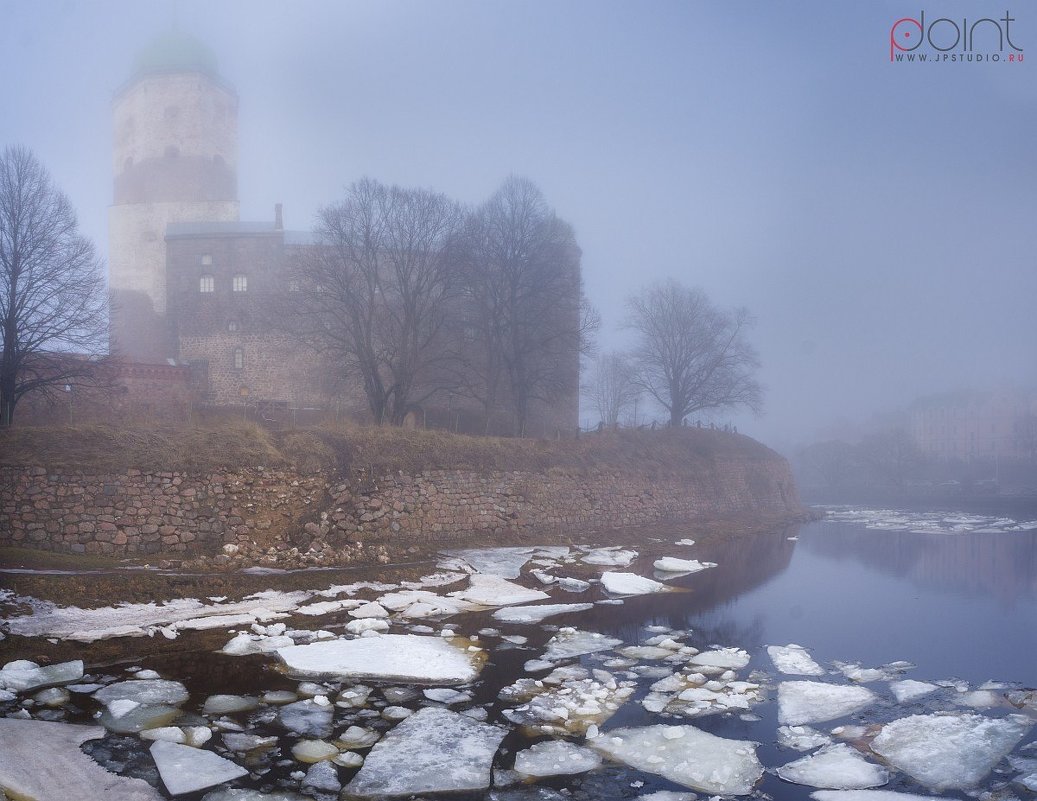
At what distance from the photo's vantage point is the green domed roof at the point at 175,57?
175ft

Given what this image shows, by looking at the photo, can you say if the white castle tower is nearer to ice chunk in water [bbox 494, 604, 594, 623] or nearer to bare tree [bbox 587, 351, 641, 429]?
bare tree [bbox 587, 351, 641, 429]

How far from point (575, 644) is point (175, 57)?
55466mm

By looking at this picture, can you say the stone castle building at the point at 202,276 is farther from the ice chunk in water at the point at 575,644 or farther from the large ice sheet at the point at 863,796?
the large ice sheet at the point at 863,796

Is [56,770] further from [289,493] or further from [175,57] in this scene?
[175,57]

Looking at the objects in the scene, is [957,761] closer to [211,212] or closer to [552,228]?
[552,228]

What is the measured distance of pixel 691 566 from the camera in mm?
21672

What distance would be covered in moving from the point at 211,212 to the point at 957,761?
5303 cm

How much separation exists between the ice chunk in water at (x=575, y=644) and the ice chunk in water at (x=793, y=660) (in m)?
2.46

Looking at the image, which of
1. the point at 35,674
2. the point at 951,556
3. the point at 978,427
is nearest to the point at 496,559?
the point at 35,674

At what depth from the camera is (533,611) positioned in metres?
15.1

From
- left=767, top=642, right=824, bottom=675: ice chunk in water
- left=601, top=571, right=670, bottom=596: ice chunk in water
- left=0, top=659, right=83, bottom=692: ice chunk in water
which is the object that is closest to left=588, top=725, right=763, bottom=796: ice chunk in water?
left=767, top=642, right=824, bottom=675: ice chunk in water

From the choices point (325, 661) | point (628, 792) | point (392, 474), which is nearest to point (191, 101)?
point (392, 474)

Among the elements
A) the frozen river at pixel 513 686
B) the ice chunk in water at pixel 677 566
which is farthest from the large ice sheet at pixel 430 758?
the ice chunk in water at pixel 677 566

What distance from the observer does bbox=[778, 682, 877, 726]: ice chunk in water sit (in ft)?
30.6
